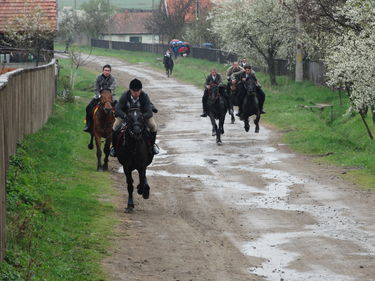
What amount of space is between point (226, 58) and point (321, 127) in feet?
133

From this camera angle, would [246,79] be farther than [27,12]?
No

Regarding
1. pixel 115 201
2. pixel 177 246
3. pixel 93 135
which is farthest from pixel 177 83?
pixel 177 246

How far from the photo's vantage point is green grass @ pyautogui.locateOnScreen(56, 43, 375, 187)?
74.3 ft

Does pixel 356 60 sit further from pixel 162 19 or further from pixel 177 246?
pixel 162 19

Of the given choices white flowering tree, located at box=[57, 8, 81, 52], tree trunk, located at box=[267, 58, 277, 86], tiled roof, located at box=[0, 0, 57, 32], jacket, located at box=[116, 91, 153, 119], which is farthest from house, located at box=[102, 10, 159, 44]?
jacket, located at box=[116, 91, 153, 119]

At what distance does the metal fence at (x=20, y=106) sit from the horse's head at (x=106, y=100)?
75.2 inches

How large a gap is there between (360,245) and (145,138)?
4954 millimetres

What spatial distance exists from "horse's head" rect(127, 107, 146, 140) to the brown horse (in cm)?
549

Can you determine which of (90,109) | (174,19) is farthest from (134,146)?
(174,19)

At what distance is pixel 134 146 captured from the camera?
1616 cm

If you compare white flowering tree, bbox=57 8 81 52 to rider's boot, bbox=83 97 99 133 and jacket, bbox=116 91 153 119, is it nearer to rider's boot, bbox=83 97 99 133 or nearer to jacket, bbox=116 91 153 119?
rider's boot, bbox=83 97 99 133

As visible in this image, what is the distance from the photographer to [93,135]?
23.1m

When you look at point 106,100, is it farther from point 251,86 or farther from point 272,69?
point 272,69

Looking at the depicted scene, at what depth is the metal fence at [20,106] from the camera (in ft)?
38.0
